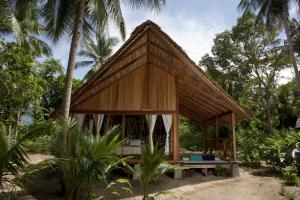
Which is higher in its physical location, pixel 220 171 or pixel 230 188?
pixel 220 171

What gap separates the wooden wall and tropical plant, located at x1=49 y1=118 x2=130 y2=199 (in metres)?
3.43

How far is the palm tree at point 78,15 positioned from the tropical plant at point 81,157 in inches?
102

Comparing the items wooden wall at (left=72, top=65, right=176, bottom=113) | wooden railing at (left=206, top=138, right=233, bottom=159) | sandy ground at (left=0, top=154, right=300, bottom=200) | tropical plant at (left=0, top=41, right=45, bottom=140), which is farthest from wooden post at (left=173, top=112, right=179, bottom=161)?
tropical plant at (left=0, top=41, right=45, bottom=140)

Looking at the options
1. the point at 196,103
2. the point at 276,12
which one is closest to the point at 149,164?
the point at 196,103

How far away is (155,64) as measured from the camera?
30.6 feet

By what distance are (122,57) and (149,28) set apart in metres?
1.30

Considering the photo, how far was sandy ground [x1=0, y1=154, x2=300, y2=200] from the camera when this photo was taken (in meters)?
6.74

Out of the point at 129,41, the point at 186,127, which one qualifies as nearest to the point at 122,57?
the point at 129,41

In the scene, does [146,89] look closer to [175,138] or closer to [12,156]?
[175,138]

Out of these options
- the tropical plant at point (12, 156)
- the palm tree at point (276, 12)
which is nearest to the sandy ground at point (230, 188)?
the tropical plant at point (12, 156)

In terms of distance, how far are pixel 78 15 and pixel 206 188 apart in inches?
234

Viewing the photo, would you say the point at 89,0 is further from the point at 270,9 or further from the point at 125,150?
the point at 270,9

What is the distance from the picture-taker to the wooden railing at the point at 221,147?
10.9 metres

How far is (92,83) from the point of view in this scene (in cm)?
885
